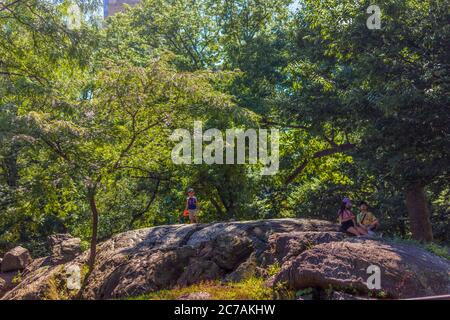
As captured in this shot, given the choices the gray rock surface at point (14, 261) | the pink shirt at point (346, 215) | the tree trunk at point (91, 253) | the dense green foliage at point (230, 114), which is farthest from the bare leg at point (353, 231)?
the gray rock surface at point (14, 261)

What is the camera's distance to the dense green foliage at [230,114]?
15805 mm

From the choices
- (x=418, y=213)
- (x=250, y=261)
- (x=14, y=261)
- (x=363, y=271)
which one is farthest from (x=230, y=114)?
(x=14, y=261)

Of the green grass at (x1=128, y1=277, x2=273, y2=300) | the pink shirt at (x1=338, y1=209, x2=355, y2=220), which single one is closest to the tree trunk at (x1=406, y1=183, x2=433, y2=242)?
the pink shirt at (x1=338, y1=209, x2=355, y2=220)

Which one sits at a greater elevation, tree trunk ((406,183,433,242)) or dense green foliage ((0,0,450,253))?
dense green foliage ((0,0,450,253))

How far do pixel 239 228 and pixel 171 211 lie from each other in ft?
29.9

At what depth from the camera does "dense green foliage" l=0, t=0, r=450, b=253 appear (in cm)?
1580

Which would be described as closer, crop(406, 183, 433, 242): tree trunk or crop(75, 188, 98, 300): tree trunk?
crop(75, 188, 98, 300): tree trunk

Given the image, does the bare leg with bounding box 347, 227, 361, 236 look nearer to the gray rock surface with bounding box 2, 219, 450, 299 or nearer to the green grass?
the gray rock surface with bounding box 2, 219, 450, 299

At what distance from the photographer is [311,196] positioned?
84.3 feet

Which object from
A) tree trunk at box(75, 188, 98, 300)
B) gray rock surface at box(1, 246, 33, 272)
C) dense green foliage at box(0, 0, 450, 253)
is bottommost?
gray rock surface at box(1, 246, 33, 272)

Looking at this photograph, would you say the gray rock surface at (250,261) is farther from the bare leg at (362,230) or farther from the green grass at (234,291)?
the bare leg at (362,230)

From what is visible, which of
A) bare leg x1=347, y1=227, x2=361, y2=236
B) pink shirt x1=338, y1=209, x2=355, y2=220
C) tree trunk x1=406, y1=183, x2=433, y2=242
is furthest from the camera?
tree trunk x1=406, y1=183, x2=433, y2=242

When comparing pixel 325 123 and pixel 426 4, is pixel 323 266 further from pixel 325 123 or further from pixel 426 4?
pixel 325 123
